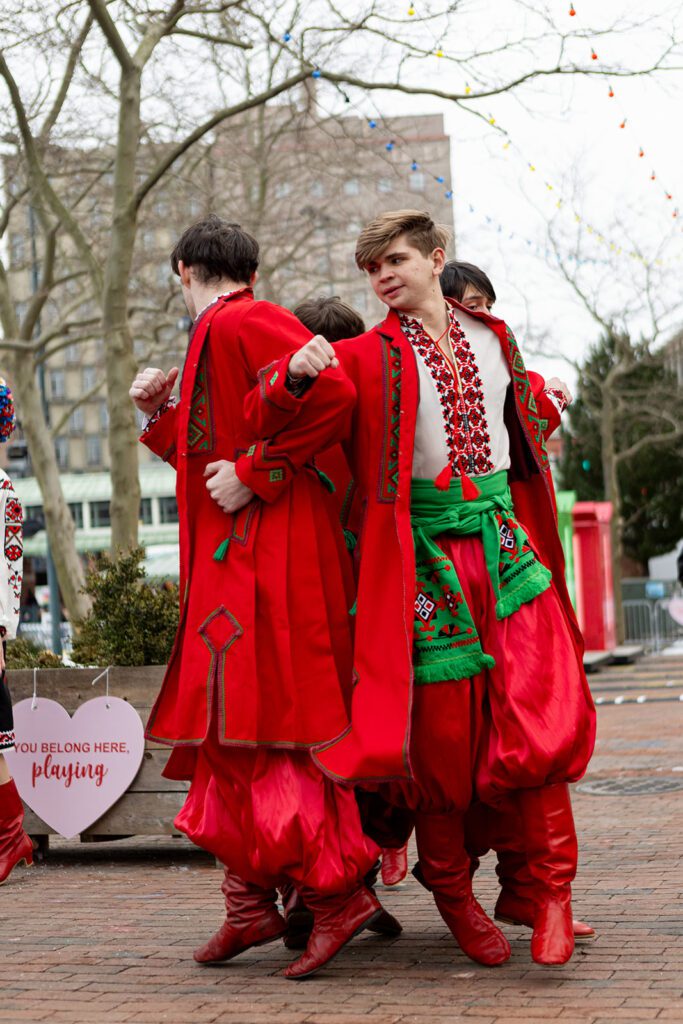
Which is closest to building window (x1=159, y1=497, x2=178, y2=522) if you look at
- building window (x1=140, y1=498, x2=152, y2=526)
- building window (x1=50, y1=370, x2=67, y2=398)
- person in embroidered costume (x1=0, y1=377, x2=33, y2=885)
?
building window (x1=140, y1=498, x2=152, y2=526)

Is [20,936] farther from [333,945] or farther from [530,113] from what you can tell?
[530,113]

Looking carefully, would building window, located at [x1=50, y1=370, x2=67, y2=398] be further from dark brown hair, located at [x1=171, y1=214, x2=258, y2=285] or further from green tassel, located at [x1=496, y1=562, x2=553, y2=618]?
green tassel, located at [x1=496, y1=562, x2=553, y2=618]

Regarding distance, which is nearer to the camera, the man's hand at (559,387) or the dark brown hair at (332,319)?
the man's hand at (559,387)

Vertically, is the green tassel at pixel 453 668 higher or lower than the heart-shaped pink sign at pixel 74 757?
higher

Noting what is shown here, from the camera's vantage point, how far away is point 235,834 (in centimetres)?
439

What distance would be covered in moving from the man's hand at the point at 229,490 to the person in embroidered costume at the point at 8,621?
2061 millimetres

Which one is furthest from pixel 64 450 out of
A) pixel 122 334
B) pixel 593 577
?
pixel 122 334

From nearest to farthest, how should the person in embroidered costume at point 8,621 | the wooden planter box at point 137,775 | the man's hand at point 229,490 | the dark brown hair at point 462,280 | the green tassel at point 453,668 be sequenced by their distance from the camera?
the green tassel at point 453,668
the man's hand at point 229,490
the dark brown hair at point 462,280
the person in embroidered costume at point 8,621
the wooden planter box at point 137,775

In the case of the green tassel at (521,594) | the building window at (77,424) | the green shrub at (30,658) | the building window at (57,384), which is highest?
the building window at (57,384)

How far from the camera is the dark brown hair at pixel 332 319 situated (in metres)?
5.39

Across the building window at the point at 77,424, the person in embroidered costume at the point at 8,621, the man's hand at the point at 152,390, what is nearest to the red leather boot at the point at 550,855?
the man's hand at the point at 152,390

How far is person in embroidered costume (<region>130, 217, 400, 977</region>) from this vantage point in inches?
169

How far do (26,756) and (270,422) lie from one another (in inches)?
132

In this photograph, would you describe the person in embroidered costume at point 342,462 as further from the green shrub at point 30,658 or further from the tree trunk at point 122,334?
the tree trunk at point 122,334
